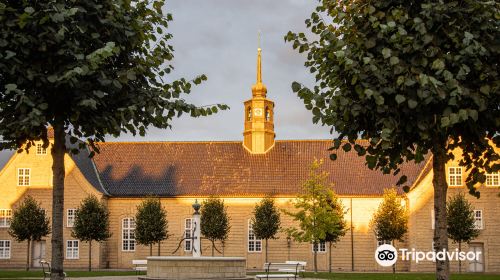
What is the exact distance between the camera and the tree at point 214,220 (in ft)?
166

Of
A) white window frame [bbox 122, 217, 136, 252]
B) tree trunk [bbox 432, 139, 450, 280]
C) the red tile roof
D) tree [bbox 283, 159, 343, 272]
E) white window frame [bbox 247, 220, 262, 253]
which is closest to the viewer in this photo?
tree trunk [bbox 432, 139, 450, 280]

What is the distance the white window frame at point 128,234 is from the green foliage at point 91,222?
16.7ft

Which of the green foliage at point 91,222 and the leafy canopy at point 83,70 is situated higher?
the leafy canopy at point 83,70

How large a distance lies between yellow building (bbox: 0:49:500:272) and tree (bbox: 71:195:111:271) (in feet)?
12.7

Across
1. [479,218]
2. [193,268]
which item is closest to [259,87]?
[479,218]

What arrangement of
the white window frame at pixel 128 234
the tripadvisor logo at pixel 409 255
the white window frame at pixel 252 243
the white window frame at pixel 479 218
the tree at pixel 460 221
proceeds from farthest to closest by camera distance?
the white window frame at pixel 128 234 → the white window frame at pixel 252 243 → the white window frame at pixel 479 218 → the tripadvisor logo at pixel 409 255 → the tree at pixel 460 221

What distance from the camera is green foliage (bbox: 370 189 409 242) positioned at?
48062 mm

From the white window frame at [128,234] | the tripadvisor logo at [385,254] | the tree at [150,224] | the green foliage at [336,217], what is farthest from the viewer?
the white window frame at [128,234]

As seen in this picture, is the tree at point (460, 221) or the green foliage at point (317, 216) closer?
the green foliage at point (317, 216)

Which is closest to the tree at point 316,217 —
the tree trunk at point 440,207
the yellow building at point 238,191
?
the yellow building at point 238,191

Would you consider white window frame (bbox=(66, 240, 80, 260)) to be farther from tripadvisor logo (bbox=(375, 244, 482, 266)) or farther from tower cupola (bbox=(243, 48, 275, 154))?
tripadvisor logo (bbox=(375, 244, 482, 266))

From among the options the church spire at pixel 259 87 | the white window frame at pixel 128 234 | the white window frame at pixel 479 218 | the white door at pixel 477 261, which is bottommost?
the white door at pixel 477 261

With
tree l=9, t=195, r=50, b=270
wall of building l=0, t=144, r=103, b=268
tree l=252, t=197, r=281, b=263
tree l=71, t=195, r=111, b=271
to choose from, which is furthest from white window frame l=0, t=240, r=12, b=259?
tree l=252, t=197, r=281, b=263

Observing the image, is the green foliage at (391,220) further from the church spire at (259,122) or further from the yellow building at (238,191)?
the church spire at (259,122)
